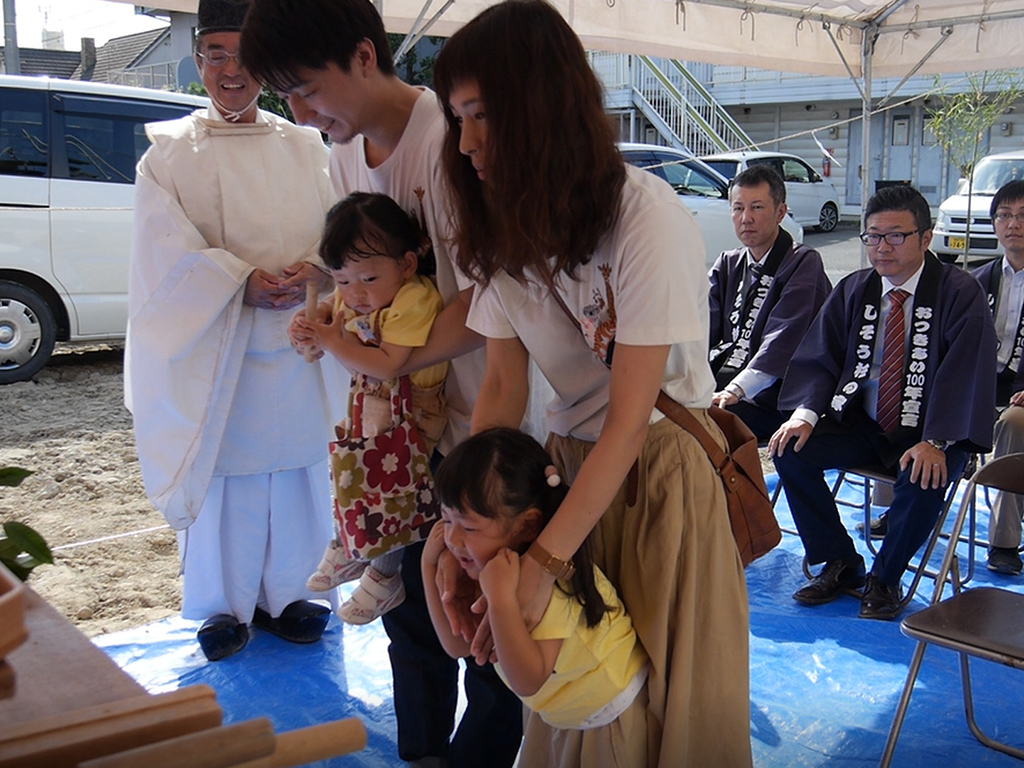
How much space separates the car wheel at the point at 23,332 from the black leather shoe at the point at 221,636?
4.14 meters

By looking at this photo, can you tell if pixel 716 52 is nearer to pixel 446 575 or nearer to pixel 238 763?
pixel 446 575

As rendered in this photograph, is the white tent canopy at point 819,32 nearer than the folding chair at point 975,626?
No

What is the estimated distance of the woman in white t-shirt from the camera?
55.3 inches

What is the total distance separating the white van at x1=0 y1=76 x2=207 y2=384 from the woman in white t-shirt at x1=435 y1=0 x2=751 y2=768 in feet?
17.7

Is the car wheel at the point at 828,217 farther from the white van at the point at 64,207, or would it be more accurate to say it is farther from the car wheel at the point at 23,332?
the car wheel at the point at 23,332

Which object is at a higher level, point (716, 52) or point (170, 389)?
point (716, 52)

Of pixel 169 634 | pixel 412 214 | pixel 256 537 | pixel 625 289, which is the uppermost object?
pixel 412 214

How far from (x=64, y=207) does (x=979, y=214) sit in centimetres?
960

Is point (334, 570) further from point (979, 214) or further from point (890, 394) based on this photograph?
Result: point (979, 214)

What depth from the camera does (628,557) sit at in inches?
66.4

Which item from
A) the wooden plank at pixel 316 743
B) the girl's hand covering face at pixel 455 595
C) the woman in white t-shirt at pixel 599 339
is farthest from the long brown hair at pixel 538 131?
Result: the wooden plank at pixel 316 743

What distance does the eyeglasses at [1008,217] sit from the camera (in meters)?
4.03

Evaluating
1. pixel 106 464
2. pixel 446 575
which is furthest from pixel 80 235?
pixel 446 575

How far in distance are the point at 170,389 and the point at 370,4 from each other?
4.35 ft
